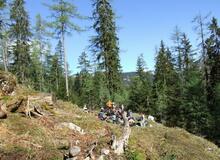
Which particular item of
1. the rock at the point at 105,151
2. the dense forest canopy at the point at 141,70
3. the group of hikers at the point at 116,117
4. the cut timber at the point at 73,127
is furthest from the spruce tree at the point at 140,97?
the rock at the point at 105,151

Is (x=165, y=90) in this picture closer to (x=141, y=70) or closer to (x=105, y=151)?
(x=141, y=70)

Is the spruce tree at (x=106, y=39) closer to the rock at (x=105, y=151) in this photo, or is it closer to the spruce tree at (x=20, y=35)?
the spruce tree at (x=20, y=35)

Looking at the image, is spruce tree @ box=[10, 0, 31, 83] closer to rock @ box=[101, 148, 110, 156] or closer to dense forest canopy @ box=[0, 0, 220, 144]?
dense forest canopy @ box=[0, 0, 220, 144]

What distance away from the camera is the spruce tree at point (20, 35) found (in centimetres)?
5081

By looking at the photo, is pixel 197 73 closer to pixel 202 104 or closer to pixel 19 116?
pixel 202 104

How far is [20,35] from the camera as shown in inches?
2035

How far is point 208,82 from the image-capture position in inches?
1818

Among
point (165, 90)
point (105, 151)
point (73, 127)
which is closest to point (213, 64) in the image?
point (165, 90)

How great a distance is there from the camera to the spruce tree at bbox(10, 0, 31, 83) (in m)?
50.8

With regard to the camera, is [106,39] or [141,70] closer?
[106,39]

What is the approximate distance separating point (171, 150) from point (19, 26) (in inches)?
1372

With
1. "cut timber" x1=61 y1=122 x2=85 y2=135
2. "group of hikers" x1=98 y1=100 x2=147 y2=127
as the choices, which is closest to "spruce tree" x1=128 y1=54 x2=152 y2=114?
"group of hikers" x1=98 y1=100 x2=147 y2=127

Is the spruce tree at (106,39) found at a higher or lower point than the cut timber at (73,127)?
higher

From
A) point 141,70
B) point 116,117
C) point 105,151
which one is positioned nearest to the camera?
point 105,151
